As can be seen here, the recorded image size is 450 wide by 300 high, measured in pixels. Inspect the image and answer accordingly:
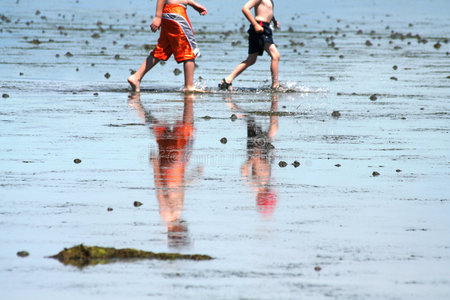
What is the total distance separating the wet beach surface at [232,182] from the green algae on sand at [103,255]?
104mm

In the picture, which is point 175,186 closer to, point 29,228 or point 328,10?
point 29,228

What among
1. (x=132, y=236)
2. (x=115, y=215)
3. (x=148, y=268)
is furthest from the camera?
(x=115, y=215)

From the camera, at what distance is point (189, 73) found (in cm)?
1623

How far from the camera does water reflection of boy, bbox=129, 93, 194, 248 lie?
752cm

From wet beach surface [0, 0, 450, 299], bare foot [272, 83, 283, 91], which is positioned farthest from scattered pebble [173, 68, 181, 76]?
bare foot [272, 83, 283, 91]

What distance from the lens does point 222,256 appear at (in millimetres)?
6691

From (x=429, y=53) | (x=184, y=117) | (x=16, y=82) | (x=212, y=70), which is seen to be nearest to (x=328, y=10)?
(x=429, y=53)

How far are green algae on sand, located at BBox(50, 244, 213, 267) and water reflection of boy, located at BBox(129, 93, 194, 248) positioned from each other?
0.28m

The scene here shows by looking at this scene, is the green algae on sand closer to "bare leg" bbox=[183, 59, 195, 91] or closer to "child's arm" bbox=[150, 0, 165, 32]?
"child's arm" bbox=[150, 0, 165, 32]

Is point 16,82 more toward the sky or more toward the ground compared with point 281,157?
more toward the sky

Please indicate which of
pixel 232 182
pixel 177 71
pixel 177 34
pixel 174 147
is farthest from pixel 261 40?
pixel 232 182

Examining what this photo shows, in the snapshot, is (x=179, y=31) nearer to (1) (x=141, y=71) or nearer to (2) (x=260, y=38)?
(1) (x=141, y=71)

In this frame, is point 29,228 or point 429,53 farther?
point 429,53

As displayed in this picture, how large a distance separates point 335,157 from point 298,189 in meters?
1.75
